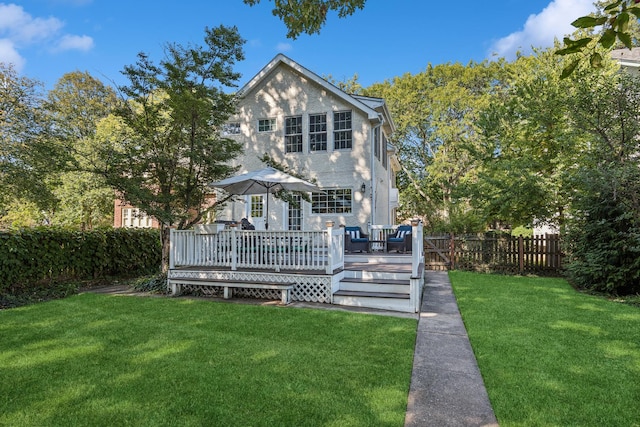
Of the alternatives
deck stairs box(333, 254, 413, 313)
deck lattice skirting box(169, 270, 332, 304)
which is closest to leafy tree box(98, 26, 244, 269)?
deck lattice skirting box(169, 270, 332, 304)

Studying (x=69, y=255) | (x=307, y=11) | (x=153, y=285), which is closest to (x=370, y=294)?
(x=307, y=11)

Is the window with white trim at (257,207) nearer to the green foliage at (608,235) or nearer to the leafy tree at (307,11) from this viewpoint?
the leafy tree at (307,11)

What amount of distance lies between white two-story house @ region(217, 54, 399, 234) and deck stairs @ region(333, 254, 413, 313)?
449 centimetres

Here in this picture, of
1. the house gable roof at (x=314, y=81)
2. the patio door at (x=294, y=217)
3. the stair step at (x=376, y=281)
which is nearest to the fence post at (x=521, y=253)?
the house gable roof at (x=314, y=81)

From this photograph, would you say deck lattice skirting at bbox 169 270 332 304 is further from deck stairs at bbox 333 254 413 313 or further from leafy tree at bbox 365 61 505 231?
leafy tree at bbox 365 61 505 231

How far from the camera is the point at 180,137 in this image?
1013cm

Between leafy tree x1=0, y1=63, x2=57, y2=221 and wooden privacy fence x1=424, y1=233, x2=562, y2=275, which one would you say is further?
wooden privacy fence x1=424, y1=233, x2=562, y2=275

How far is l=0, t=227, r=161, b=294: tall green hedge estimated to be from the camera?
8648mm

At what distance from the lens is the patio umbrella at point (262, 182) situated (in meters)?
8.98

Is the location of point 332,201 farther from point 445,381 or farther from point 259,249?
point 445,381

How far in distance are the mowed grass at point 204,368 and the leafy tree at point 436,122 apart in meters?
18.9

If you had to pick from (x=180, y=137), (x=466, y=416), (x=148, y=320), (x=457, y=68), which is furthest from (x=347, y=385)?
(x=457, y=68)

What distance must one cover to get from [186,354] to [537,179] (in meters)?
12.6

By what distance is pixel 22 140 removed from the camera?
40.9ft
